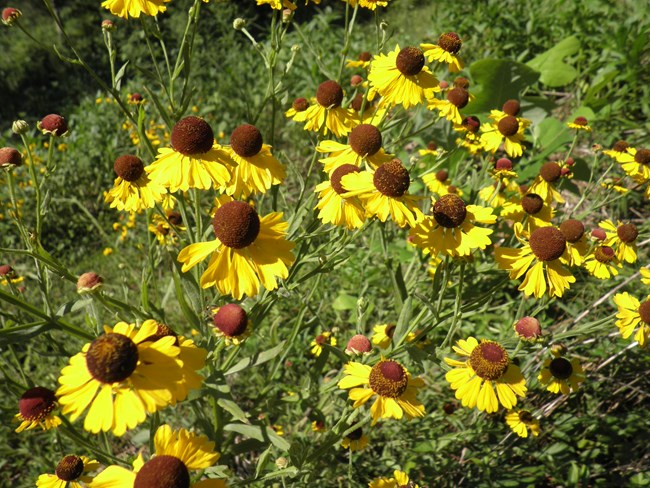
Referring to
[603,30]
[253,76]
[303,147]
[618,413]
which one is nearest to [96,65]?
[253,76]

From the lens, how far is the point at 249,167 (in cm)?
144

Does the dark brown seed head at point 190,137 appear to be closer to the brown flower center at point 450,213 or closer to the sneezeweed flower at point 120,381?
the sneezeweed flower at point 120,381

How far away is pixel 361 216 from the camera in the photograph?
4.60 feet

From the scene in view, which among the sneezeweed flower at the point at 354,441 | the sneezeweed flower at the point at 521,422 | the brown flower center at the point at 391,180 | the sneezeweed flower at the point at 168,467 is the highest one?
the brown flower center at the point at 391,180

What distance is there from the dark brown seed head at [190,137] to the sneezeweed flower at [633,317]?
1.48 meters

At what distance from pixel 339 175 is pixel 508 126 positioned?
1.36 meters

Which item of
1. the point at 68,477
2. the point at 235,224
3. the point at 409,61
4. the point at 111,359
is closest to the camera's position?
the point at 111,359

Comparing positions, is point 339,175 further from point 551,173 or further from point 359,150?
point 551,173

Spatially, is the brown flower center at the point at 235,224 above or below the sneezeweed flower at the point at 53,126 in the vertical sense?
above

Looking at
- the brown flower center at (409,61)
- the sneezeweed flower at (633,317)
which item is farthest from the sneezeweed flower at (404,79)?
the sneezeweed flower at (633,317)

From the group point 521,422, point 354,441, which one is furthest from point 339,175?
point 521,422

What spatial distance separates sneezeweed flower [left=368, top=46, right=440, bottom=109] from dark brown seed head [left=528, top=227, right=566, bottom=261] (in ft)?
2.16

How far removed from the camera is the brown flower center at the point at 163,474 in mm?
866

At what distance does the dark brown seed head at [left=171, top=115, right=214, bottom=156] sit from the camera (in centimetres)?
127
